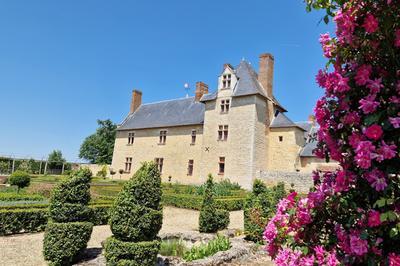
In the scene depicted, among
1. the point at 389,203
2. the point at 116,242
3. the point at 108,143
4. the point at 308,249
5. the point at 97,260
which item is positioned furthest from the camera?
the point at 108,143

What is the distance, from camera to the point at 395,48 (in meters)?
1.82

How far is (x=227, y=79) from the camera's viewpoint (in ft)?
77.8

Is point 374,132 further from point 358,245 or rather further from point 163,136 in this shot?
point 163,136

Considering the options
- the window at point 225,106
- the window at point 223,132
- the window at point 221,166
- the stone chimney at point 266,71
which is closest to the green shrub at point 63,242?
the window at point 221,166

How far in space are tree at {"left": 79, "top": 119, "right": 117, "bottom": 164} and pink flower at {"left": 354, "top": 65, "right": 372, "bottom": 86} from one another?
49247 millimetres

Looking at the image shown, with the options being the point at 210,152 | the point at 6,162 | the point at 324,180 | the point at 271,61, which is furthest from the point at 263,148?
the point at 6,162

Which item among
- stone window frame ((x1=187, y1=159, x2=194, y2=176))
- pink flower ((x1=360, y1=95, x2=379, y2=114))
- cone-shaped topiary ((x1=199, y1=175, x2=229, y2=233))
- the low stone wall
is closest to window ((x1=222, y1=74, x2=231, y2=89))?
Answer: stone window frame ((x1=187, y1=159, x2=194, y2=176))

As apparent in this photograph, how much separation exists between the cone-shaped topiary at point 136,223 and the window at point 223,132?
18.4m

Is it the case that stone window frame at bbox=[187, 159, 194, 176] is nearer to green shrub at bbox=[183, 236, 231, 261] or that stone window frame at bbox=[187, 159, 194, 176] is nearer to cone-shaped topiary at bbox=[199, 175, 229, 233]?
cone-shaped topiary at bbox=[199, 175, 229, 233]

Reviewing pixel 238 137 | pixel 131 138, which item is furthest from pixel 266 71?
pixel 131 138

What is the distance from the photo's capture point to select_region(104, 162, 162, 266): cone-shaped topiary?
A: 4.59m

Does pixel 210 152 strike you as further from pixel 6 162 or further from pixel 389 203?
pixel 6 162

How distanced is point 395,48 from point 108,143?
164 feet

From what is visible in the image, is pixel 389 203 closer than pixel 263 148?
Yes
